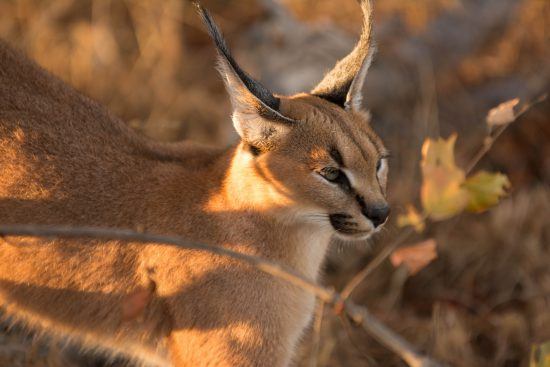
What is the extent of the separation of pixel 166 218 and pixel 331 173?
805 millimetres

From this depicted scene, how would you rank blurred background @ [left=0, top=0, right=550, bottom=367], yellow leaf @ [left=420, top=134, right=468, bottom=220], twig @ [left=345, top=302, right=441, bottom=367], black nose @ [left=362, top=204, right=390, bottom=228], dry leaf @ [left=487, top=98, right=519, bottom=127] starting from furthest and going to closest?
blurred background @ [left=0, top=0, right=550, bottom=367] < black nose @ [left=362, top=204, right=390, bottom=228] < dry leaf @ [left=487, top=98, right=519, bottom=127] < yellow leaf @ [left=420, top=134, right=468, bottom=220] < twig @ [left=345, top=302, right=441, bottom=367]

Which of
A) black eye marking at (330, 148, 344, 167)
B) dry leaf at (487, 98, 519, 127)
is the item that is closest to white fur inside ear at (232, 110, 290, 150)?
black eye marking at (330, 148, 344, 167)

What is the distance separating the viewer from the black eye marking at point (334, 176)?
3.21 meters

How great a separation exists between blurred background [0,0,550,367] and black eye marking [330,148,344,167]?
2.04 meters

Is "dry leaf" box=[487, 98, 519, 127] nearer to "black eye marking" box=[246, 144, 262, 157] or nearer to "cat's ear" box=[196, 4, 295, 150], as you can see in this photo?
"cat's ear" box=[196, 4, 295, 150]

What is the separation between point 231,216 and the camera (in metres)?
3.46

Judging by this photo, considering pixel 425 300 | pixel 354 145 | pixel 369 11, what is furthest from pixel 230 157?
pixel 425 300

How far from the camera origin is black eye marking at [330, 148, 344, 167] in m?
3.23

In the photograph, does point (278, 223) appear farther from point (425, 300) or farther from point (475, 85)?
point (475, 85)

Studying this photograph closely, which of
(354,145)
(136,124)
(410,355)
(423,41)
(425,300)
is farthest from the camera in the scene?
(423,41)

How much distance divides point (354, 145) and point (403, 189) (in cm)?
251

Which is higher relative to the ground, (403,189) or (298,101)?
(298,101)

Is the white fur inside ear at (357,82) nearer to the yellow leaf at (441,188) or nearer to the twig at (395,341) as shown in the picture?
the yellow leaf at (441,188)

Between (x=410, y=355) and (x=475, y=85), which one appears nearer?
(x=410, y=355)
